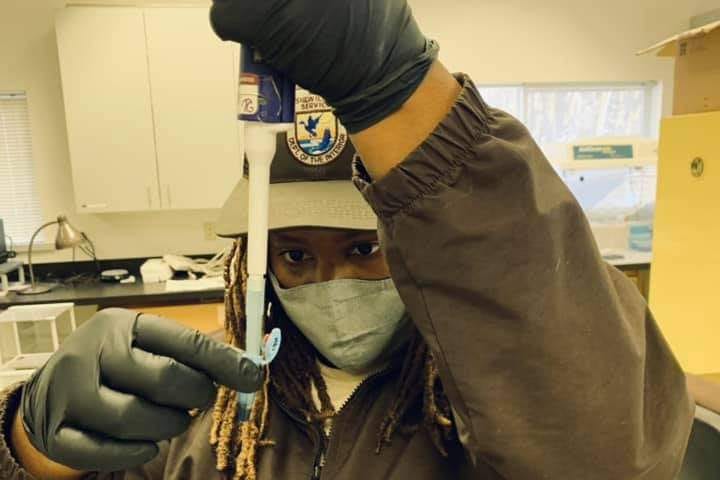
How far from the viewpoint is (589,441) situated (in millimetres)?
527

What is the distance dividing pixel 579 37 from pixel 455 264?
3660 millimetres

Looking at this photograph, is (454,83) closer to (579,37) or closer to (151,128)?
(151,128)

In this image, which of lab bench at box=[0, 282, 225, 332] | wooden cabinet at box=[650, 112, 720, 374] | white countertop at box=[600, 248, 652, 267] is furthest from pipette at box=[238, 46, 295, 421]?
white countertop at box=[600, 248, 652, 267]

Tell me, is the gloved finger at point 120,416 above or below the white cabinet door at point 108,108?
below

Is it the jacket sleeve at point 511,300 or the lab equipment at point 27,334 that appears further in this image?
the lab equipment at point 27,334

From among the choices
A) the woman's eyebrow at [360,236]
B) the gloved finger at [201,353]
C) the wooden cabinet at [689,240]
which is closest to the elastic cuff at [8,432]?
the gloved finger at [201,353]

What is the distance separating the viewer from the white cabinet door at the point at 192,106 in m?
2.93

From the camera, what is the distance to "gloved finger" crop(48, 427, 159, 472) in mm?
643

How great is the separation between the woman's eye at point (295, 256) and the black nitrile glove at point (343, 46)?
0.45m

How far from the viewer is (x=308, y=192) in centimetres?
88

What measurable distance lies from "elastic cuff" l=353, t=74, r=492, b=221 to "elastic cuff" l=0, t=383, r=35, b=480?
0.61 metres

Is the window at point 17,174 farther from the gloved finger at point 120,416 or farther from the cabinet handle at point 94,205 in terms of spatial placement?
the gloved finger at point 120,416

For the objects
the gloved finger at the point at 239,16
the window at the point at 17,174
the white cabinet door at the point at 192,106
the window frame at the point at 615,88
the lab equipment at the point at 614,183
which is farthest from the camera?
the window frame at the point at 615,88

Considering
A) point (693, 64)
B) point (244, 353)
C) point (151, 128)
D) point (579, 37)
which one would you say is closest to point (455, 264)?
point (244, 353)
